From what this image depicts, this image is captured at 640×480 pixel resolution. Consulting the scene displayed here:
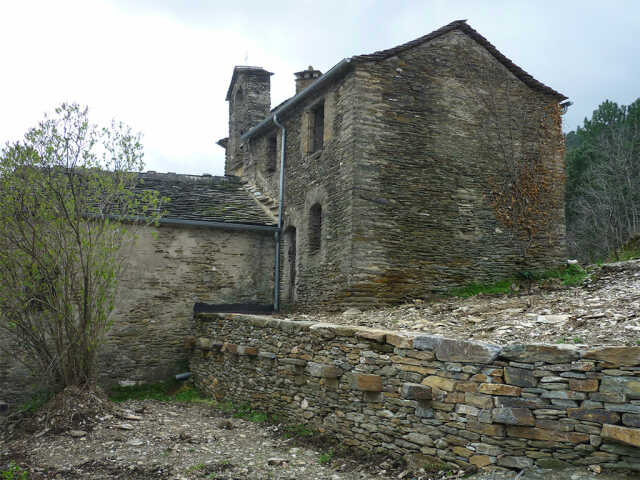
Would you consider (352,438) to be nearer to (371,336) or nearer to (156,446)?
(371,336)

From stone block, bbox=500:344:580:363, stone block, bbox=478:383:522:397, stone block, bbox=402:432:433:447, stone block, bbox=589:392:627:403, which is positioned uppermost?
stone block, bbox=500:344:580:363

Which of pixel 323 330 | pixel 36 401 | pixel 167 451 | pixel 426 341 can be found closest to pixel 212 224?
pixel 36 401

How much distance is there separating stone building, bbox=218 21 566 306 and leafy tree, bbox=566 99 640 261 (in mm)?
11536

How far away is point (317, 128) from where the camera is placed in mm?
12883

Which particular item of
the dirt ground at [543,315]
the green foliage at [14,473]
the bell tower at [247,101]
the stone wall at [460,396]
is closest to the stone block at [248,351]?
the stone wall at [460,396]

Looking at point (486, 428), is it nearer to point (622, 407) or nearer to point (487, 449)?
point (487, 449)

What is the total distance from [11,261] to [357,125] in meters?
6.66

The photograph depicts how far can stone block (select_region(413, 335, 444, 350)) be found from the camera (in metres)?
5.82

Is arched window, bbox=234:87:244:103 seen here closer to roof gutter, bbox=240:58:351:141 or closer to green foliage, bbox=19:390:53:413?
roof gutter, bbox=240:58:351:141

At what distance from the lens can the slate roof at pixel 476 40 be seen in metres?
11.0

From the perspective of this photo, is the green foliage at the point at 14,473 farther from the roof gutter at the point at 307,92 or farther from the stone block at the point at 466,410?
the roof gutter at the point at 307,92

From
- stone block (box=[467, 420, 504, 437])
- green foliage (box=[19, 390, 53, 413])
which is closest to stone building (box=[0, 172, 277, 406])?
green foliage (box=[19, 390, 53, 413])

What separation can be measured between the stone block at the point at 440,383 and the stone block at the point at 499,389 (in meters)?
0.34

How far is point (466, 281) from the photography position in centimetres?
1123
